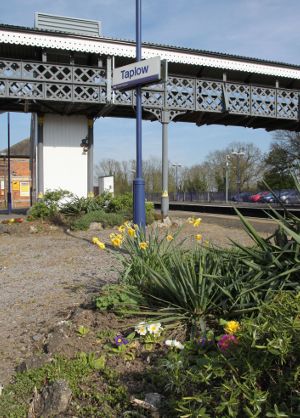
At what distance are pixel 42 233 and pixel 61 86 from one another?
24.8 feet

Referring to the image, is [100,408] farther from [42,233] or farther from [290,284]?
[42,233]

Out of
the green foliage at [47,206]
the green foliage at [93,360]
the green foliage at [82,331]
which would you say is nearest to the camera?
the green foliage at [93,360]

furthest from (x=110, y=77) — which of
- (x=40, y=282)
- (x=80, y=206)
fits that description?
(x=40, y=282)

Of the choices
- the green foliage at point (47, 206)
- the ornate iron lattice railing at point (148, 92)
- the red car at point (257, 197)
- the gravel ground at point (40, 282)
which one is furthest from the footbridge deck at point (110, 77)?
the red car at point (257, 197)

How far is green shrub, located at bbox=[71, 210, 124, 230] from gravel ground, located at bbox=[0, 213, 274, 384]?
113 centimetres

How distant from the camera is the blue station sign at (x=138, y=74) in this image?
8.54 meters

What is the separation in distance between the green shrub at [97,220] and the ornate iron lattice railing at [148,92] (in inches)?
254

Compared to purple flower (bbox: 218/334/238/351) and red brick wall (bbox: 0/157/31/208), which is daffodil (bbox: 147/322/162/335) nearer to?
purple flower (bbox: 218/334/238/351)

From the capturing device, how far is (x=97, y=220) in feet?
42.0

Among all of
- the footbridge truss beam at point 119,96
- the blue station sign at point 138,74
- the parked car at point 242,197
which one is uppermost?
the footbridge truss beam at point 119,96

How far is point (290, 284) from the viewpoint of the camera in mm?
3119

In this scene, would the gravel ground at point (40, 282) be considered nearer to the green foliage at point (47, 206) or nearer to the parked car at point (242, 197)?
the green foliage at point (47, 206)

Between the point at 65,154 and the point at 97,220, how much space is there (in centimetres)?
770

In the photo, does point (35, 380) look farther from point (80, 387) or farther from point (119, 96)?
point (119, 96)
